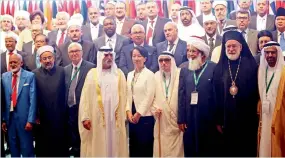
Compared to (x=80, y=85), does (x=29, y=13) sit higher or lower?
higher

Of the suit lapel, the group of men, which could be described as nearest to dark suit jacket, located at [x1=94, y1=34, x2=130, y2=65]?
the group of men

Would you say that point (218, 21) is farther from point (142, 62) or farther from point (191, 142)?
point (191, 142)

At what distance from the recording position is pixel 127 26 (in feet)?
19.6

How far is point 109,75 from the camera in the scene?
5.71 meters

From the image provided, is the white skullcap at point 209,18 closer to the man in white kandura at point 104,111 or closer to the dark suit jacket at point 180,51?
the dark suit jacket at point 180,51

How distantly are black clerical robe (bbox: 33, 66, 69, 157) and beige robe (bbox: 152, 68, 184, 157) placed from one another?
115 cm

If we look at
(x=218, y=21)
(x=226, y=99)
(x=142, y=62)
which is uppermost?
(x=218, y=21)

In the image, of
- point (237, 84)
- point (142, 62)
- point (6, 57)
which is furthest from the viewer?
point (6, 57)

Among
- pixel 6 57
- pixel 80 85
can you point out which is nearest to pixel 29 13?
pixel 6 57

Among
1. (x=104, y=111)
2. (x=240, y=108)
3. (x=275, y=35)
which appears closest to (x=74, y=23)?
(x=104, y=111)

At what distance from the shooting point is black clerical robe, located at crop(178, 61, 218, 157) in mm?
5422

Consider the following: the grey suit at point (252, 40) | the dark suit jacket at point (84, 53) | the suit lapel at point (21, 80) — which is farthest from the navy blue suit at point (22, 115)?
the grey suit at point (252, 40)

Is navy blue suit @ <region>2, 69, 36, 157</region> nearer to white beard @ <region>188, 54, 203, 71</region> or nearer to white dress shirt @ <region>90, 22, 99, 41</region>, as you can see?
white dress shirt @ <region>90, 22, 99, 41</region>

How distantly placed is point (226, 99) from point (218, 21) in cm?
99
